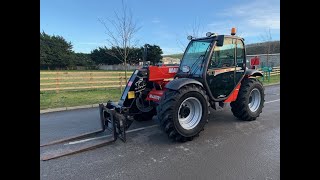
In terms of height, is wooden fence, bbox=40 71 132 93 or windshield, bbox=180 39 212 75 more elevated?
windshield, bbox=180 39 212 75

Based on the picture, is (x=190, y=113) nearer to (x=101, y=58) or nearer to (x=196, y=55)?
(x=196, y=55)

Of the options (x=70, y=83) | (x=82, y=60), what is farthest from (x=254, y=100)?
(x=82, y=60)

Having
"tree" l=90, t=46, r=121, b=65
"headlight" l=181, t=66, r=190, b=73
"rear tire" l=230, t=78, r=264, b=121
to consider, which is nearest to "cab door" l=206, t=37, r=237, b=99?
"rear tire" l=230, t=78, r=264, b=121

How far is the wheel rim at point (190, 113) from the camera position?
5102mm

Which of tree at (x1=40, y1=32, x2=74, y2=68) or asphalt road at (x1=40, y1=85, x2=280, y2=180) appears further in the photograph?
tree at (x1=40, y1=32, x2=74, y2=68)

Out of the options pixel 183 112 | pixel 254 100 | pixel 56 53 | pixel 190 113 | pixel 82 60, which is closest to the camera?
pixel 183 112

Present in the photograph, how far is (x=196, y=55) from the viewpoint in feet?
19.6

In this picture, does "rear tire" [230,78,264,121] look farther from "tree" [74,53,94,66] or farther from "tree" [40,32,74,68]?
"tree" [74,53,94,66]

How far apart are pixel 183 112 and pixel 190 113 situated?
20 cm

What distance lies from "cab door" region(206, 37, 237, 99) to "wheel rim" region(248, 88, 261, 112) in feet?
2.93

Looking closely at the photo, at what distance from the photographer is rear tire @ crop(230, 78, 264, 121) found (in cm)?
626

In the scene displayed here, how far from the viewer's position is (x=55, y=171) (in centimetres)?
378
